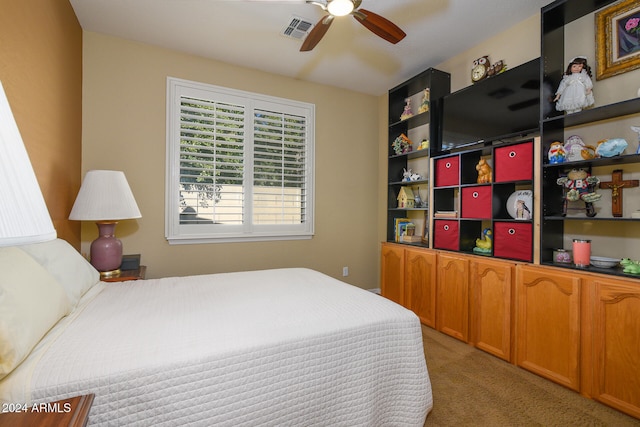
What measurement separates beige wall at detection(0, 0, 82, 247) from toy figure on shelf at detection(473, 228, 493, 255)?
3.20 m

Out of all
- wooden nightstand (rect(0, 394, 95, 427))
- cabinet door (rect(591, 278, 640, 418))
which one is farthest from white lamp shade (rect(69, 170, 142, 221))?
cabinet door (rect(591, 278, 640, 418))

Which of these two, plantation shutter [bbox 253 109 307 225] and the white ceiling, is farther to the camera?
plantation shutter [bbox 253 109 307 225]

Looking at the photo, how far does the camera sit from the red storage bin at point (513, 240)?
2.24 meters

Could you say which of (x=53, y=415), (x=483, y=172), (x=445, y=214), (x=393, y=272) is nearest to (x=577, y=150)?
(x=483, y=172)

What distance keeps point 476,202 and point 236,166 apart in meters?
2.39

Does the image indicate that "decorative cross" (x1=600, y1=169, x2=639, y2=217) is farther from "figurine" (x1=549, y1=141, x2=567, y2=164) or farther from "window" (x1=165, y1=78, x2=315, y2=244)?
"window" (x1=165, y1=78, x2=315, y2=244)

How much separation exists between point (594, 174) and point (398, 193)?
1898 mm

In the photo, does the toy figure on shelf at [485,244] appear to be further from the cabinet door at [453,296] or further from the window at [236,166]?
the window at [236,166]

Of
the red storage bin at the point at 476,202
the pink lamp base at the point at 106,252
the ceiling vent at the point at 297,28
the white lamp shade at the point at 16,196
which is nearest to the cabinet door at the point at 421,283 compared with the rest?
the red storage bin at the point at 476,202

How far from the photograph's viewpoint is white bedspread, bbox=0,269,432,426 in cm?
94

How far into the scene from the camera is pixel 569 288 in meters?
1.94

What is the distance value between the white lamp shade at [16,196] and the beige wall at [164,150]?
268 cm

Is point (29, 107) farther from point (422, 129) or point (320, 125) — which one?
point (422, 129)

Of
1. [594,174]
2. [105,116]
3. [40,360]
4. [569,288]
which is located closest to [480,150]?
[594,174]
